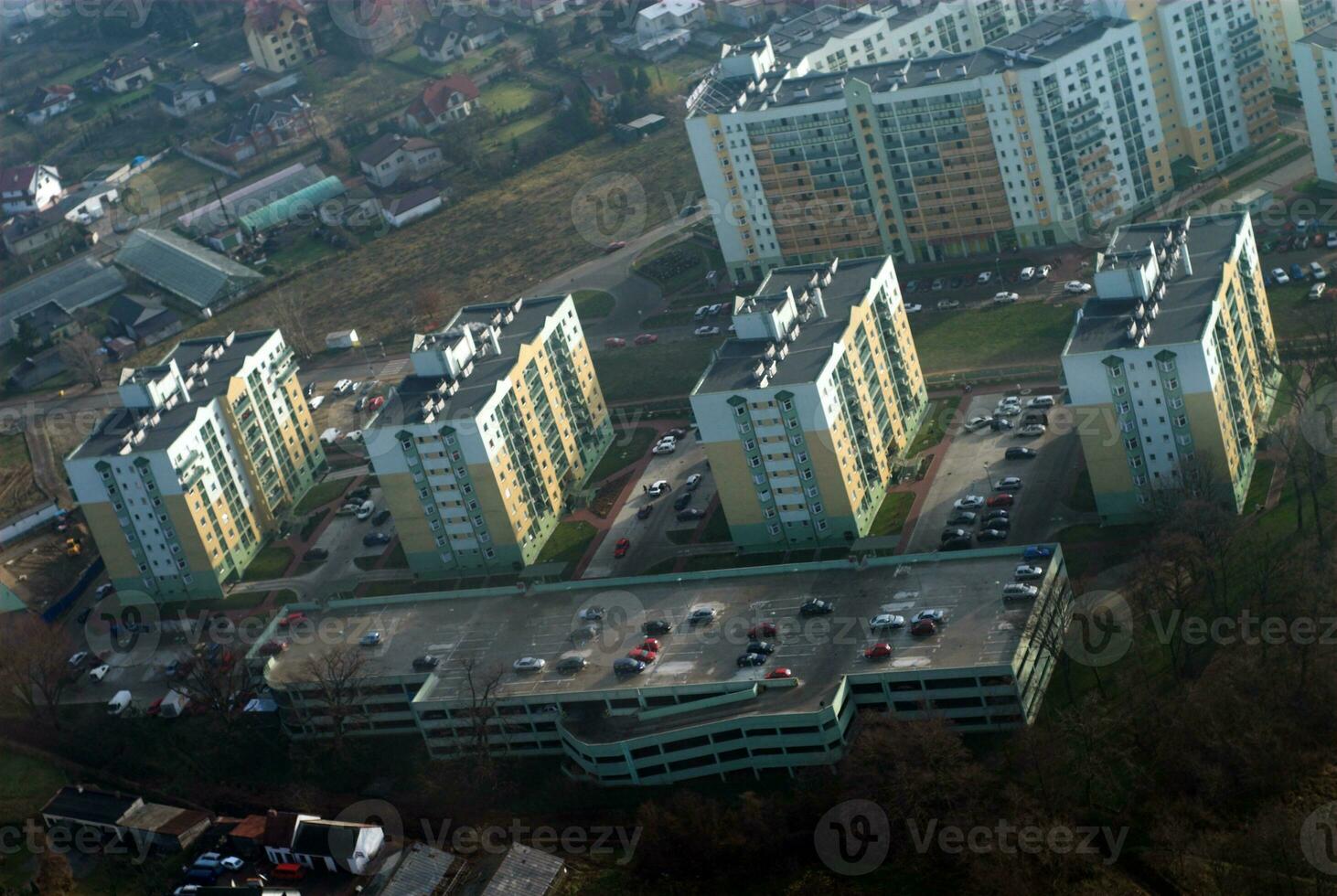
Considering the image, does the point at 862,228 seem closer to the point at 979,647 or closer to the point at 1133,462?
the point at 1133,462

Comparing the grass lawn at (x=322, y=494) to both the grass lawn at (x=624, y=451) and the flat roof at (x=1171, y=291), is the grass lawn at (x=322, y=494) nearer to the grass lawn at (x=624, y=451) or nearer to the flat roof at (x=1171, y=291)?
the grass lawn at (x=624, y=451)

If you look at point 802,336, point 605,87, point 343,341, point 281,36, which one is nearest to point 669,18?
point 605,87

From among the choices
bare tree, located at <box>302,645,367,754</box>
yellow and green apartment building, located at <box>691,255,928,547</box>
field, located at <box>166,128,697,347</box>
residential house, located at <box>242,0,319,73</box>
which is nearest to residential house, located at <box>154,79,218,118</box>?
residential house, located at <box>242,0,319,73</box>

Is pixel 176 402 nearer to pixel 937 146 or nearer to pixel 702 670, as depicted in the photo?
pixel 702 670

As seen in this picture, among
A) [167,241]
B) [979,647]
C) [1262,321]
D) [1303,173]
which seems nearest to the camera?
[979,647]

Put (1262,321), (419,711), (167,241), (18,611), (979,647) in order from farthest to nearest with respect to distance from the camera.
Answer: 1. (167,241)
2. (18,611)
3. (1262,321)
4. (419,711)
5. (979,647)

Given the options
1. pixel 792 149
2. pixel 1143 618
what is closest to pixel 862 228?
pixel 792 149

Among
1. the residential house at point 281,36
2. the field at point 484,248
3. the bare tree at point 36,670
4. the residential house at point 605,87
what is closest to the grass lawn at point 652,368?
the field at point 484,248
